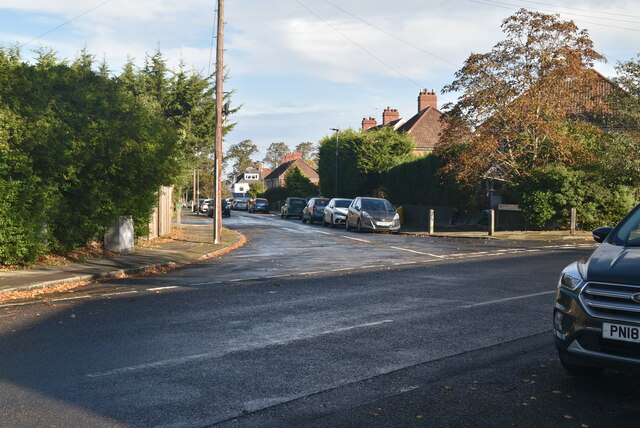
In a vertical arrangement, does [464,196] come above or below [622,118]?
below

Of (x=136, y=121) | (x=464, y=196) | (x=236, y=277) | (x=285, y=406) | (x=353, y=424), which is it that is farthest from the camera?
(x=464, y=196)

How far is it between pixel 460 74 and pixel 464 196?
831cm

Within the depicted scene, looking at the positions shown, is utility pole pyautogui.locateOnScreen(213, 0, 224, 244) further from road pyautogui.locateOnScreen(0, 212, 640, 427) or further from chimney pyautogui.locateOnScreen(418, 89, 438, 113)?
chimney pyautogui.locateOnScreen(418, 89, 438, 113)

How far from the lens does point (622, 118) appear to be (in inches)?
1059

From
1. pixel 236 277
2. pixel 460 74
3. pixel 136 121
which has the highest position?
pixel 460 74

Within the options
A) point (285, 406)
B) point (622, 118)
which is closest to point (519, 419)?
point (285, 406)

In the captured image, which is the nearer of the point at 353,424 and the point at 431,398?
the point at 353,424

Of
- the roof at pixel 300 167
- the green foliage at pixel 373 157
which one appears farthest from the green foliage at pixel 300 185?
the roof at pixel 300 167

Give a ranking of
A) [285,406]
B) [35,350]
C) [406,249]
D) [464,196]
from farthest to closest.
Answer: [464,196] → [406,249] → [35,350] → [285,406]

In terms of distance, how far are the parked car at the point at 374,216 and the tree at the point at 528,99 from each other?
3881 millimetres

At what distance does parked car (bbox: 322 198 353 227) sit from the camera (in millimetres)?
35219

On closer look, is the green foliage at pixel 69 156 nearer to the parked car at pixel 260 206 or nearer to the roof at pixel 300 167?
the parked car at pixel 260 206

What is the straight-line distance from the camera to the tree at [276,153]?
153750 mm

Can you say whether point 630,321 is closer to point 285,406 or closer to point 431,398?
point 431,398
